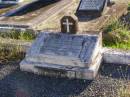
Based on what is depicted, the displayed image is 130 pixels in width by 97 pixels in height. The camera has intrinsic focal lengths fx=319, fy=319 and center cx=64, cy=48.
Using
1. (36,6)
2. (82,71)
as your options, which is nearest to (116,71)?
(82,71)

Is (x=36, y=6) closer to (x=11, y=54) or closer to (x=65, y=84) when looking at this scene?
(x=11, y=54)

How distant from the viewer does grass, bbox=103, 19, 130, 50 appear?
695cm

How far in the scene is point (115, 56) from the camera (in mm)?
6223

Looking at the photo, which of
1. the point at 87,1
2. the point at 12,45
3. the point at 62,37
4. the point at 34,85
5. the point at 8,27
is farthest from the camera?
the point at 87,1

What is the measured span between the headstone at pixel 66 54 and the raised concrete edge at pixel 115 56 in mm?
180

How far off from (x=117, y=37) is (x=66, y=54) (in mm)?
1560

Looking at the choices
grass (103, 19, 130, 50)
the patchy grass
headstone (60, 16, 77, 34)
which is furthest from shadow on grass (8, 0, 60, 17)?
headstone (60, 16, 77, 34)

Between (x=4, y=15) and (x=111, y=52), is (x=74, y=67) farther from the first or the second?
(x=4, y=15)

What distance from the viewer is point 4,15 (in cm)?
955

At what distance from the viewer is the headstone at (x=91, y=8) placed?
8805mm

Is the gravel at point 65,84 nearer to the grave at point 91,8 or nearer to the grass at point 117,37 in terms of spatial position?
the grass at point 117,37

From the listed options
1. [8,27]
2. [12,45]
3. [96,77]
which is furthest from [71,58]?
[8,27]

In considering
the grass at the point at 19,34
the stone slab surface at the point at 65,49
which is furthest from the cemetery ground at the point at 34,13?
the stone slab surface at the point at 65,49

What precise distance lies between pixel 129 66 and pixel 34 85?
1.85 m
